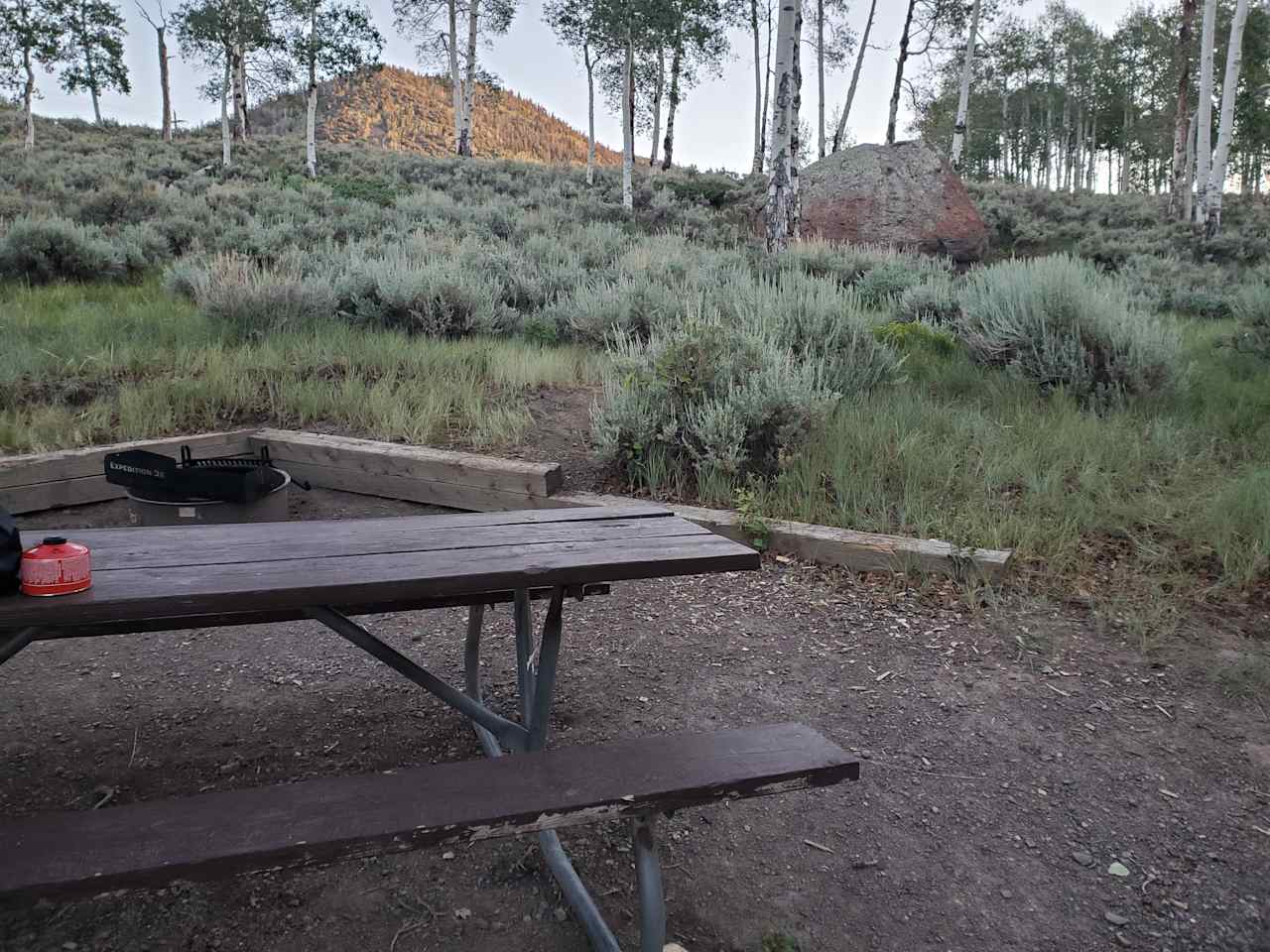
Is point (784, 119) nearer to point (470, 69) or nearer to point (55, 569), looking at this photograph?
point (55, 569)

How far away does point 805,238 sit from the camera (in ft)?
54.7

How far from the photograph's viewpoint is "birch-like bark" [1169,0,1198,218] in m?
18.8

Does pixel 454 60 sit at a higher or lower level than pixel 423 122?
lower

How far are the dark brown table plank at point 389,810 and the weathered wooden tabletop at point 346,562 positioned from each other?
0.39 metres

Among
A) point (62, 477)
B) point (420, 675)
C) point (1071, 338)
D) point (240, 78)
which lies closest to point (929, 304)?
point (1071, 338)

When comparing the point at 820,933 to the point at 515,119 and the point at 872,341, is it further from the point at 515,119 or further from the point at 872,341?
the point at 515,119

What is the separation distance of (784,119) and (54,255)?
942cm

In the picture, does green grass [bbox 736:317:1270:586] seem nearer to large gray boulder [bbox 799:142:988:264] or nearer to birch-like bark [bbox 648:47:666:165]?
large gray boulder [bbox 799:142:988:264]

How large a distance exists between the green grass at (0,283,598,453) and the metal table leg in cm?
274

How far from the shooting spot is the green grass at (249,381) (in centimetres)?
548

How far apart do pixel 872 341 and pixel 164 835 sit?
5697mm

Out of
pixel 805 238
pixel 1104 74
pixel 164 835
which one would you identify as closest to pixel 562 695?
pixel 164 835

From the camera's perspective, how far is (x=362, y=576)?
77.5 inches

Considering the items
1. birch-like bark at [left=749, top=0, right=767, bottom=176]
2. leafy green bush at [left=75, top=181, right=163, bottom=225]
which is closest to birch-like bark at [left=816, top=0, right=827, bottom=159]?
birch-like bark at [left=749, top=0, right=767, bottom=176]
